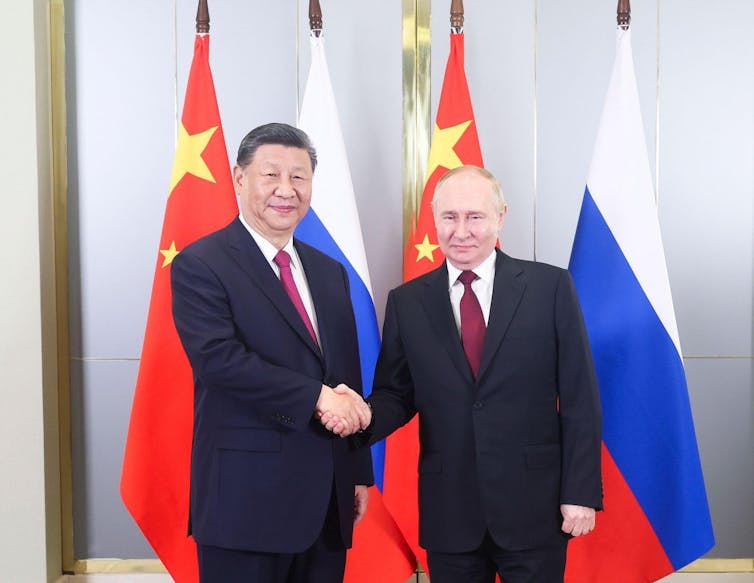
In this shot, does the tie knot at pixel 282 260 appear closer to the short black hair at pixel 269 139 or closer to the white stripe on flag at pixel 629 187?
the short black hair at pixel 269 139

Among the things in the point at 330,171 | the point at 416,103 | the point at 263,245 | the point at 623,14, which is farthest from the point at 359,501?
the point at 623,14

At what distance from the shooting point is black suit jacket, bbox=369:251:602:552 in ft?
5.69

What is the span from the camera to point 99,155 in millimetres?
3066

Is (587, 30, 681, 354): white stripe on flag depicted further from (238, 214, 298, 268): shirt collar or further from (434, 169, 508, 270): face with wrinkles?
(238, 214, 298, 268): shirt collar

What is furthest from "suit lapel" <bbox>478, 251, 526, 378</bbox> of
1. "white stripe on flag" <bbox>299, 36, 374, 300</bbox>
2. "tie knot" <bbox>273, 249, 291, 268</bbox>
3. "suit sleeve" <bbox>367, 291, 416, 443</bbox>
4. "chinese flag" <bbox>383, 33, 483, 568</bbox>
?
"white stripe on flag" <bbox>299, 36, 374, 300</bbox>

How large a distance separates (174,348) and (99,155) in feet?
3.40

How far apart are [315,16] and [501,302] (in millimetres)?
1475

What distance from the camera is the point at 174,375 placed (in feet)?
8.54

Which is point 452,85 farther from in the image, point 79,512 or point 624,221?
point 79,512

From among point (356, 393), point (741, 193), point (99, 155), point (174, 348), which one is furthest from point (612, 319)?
point (99, 155)

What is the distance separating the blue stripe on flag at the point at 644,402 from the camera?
2463 mm

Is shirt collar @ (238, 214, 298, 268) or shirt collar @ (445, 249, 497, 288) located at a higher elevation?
shirt collar @ (238, 214, 298, 268)

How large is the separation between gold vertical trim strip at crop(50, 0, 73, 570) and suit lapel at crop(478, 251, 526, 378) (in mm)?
2052

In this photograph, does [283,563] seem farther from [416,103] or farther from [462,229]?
[416,103]
